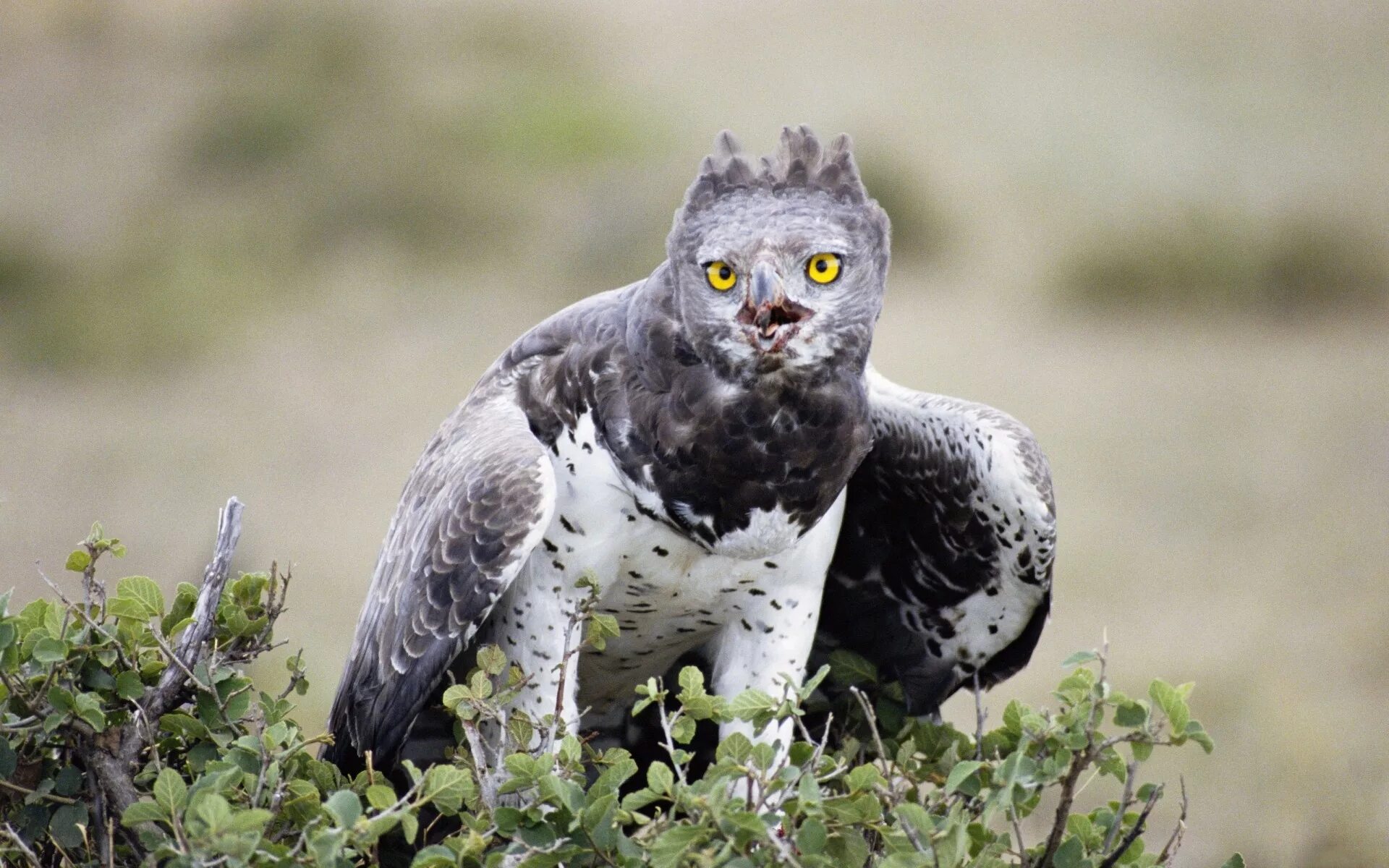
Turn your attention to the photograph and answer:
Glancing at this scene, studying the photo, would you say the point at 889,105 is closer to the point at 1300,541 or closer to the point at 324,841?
the point at 1300,541

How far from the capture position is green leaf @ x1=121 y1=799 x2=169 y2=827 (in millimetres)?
2127

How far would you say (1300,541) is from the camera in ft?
29.8

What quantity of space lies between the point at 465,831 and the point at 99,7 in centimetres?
1399

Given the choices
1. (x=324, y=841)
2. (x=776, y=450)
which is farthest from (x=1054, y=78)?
(x=324, y=841)

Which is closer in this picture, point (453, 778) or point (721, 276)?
point (453, 778)

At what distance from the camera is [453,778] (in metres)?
2.25

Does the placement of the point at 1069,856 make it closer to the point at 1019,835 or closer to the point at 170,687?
the point at 1019,835

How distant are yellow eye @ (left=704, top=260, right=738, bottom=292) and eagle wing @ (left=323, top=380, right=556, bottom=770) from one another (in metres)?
0.53

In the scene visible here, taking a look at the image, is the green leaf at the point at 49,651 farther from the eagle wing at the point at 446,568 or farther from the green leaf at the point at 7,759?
A: the eagle wing at the point at 446,568

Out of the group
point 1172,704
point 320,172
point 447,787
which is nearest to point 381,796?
point 447,787

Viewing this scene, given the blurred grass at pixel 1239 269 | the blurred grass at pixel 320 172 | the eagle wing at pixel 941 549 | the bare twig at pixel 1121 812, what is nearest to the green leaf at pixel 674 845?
the bare twig at pixel 1121 812

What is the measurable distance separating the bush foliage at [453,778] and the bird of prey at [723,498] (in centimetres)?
30

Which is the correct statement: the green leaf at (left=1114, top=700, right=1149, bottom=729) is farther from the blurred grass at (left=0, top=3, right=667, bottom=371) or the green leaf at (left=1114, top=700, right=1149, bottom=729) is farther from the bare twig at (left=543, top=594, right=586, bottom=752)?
the blurred grass at (left=0, top=3, right=667, bottom=371)

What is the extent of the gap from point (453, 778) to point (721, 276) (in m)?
0.97
